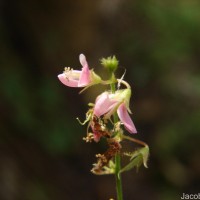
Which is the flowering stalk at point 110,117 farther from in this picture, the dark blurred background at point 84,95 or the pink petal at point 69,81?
the dark blurred background at point 84,95

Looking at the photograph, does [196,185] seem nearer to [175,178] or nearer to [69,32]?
[175,178]

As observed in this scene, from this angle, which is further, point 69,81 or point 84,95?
point 84,95

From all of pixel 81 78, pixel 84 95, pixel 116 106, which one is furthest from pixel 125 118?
pixel 84 95

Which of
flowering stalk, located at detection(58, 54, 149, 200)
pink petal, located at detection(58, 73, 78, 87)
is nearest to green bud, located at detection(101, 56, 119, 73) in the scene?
flowering stalk, located at detection(58, 54, 149, 200)

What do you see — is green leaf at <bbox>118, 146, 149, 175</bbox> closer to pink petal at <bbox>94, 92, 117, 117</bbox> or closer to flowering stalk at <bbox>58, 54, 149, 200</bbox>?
flowering stalk at <bbox>58, 54, 149, 200</bbox>

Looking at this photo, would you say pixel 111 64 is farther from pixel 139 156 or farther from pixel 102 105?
pixel 139 156

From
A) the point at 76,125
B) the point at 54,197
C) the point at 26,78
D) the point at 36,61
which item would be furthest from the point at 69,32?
the point at 54,197

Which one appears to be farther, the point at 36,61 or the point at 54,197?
the point at 36,61
